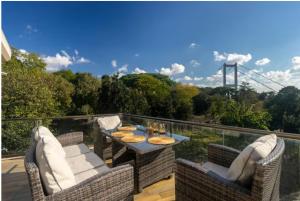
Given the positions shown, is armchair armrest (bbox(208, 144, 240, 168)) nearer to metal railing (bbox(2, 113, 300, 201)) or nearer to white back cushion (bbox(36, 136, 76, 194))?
metal railing (bbox(2, 113, 300, 201))

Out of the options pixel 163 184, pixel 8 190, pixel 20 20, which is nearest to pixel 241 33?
pixel 20 20

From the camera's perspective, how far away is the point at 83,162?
2.29m

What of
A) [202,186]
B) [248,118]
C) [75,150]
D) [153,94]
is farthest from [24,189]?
[153,94]

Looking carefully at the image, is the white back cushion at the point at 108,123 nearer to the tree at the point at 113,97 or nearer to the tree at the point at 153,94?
the tree at the point at 113,97

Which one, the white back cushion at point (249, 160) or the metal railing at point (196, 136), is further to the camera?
the metal railing at point (196, 136)

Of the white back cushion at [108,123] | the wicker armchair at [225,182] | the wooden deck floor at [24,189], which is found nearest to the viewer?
the wicker armchair at [225,182]

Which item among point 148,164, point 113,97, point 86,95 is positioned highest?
point 86,95

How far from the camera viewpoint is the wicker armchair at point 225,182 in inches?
52.7

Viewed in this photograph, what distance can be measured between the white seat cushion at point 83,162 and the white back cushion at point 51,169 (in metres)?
0.53

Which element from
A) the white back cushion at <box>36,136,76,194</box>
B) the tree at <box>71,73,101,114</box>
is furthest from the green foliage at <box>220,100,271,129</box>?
the white back cushion at <box>36,136,76,194</box>

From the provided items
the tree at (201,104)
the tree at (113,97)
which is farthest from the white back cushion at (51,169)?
the tree at (201,104)

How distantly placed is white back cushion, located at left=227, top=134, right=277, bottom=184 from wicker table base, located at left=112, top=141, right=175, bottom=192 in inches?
48.2

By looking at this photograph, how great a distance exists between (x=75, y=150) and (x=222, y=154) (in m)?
2.08

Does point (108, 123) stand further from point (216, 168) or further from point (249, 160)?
point (249, 160)
